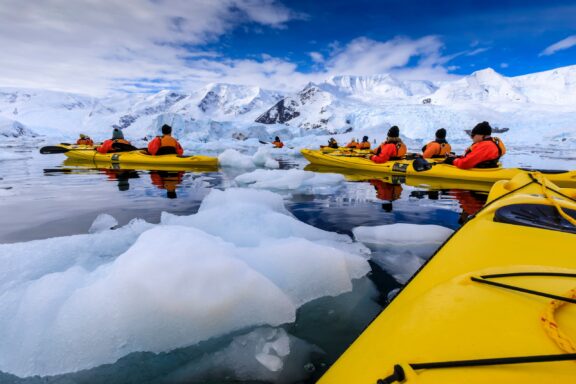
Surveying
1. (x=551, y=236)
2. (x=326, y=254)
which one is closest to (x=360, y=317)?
(x=326, y=254)

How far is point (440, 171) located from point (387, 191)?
2121 millimetres

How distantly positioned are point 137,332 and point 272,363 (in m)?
0.75


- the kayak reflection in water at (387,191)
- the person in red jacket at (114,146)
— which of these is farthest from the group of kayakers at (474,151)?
the person in red jacket at (114,146)

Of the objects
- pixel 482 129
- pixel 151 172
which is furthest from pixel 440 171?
pixel 151 172

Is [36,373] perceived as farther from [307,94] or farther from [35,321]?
[307,94]

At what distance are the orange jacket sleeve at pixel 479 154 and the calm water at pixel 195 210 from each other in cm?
89

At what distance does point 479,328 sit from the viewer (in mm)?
1114

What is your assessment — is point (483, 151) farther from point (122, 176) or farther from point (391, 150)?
point (122, 176)

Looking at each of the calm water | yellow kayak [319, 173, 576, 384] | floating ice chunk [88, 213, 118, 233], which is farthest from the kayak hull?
yellow kayak [319, 173, 576, 384]

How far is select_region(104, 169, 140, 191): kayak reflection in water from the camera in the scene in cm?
769

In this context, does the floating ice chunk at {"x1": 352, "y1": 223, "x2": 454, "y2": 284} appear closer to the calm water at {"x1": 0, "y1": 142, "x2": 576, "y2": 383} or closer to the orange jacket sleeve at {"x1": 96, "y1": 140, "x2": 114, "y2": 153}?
the calm water at {"x1": 0, "y1": 142, "x2": 576, "y2": 383}

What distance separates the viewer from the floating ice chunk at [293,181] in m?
7.61

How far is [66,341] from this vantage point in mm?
1714

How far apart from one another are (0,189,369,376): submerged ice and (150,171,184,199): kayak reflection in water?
438 centimetres
